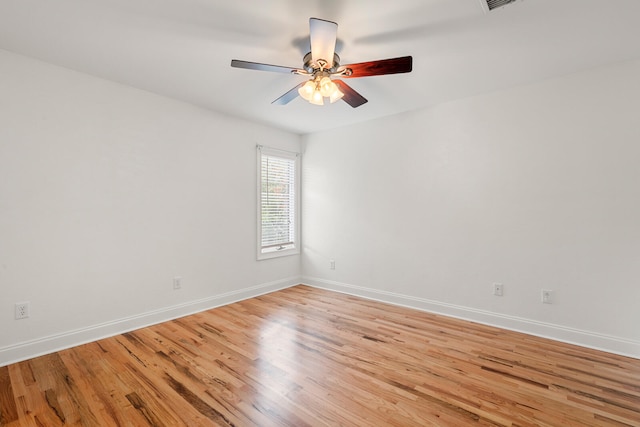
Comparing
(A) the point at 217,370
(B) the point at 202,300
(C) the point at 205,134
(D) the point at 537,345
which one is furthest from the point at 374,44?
(B) the point at 202,300

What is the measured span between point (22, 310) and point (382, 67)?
3511 mm

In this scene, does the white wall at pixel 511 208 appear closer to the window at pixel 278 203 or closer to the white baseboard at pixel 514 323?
the white baseboard at pixel 514 323

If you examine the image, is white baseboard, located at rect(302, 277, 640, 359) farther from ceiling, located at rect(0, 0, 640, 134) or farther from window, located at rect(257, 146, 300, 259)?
ceiling, located at rect(0, 0, 640, 134)

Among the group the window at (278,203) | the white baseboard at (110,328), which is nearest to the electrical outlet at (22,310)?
the white baseboard at (110,328)

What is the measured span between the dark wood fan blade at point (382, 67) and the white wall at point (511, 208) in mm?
1710

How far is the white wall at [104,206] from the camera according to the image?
246 centimetres

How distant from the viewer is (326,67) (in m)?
2.21

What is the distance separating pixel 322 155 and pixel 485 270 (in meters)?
2.81

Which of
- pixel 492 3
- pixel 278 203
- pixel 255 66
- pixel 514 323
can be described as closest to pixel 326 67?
pixel 255 66

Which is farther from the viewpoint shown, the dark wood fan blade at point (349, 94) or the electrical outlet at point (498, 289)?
the electrical outlet at point (498, 289)

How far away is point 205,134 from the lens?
374cm

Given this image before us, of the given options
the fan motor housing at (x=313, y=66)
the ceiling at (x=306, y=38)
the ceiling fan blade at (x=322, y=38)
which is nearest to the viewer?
the ceiling fan blade at (x=322, y=38)

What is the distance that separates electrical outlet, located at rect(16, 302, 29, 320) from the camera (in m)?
2.45

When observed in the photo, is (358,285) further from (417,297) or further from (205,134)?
(205,134)
